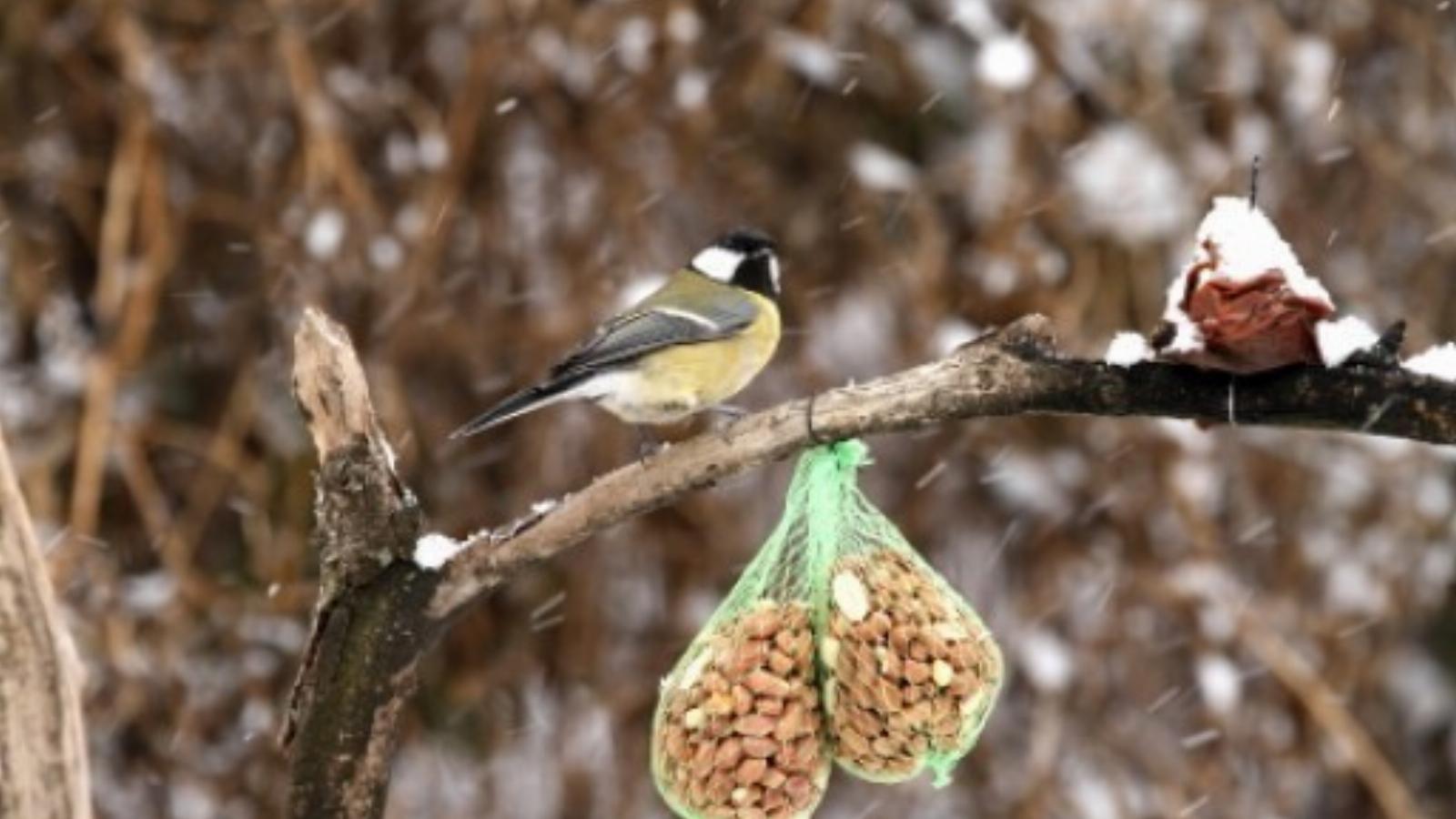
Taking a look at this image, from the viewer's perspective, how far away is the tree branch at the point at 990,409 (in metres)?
2.00

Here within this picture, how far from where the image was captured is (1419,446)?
4789mm

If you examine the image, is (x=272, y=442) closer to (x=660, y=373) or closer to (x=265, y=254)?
(x=265, y=254)

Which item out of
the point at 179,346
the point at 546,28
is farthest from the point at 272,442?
the point at 546,28

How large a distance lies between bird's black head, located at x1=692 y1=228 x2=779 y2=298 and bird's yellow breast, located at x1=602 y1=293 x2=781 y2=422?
14cm

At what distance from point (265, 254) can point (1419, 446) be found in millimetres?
2587

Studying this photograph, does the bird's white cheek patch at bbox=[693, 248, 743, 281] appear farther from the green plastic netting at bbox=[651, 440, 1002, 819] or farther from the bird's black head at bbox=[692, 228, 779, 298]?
the green plastic netting at bbox=[651, 440, 1002, 819]

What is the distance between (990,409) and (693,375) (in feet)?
2.79

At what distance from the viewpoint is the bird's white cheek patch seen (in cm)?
314

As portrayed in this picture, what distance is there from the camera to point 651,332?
2908mm

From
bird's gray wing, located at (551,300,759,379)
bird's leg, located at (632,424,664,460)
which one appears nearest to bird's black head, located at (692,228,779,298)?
bird's gray wing, located at (551,300,759,379)

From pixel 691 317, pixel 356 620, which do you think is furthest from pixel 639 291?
pixel 356 620

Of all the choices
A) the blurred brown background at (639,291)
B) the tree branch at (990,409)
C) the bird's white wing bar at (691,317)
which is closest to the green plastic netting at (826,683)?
the tree branch at (990,409)

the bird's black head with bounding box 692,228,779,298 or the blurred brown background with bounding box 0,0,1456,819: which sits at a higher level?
the blurred brown background with bounding box 0,0,1456,819

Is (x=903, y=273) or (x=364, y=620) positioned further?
(x=903, y=273)
